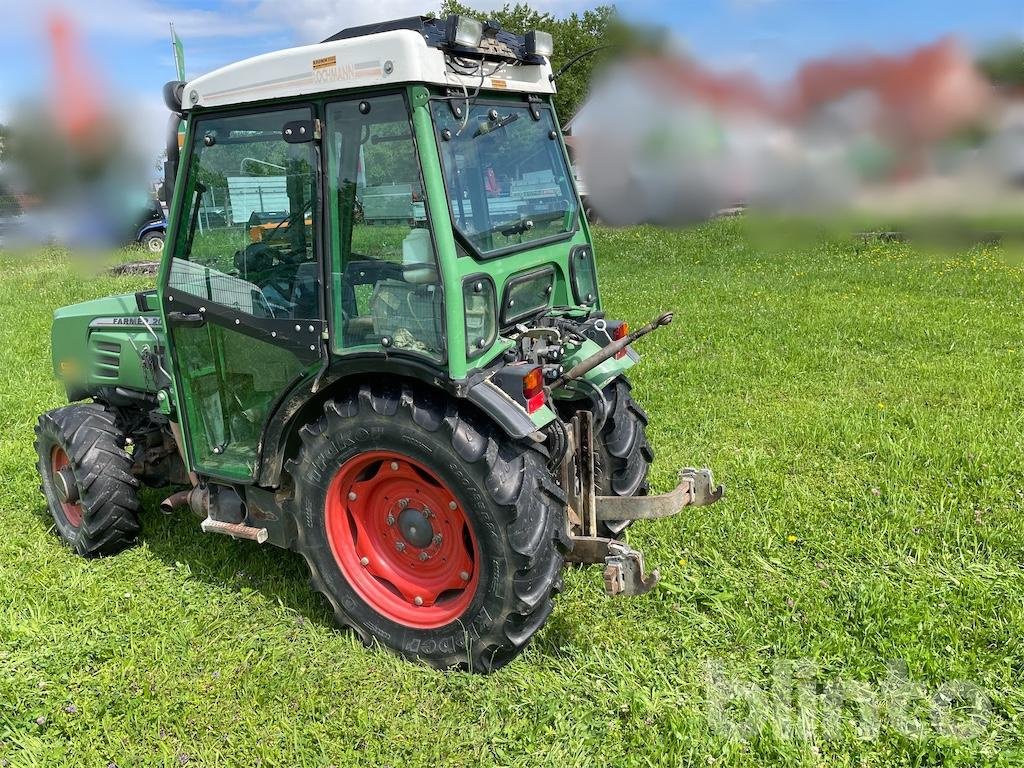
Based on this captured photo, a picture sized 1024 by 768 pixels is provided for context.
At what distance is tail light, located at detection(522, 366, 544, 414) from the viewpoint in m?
3.22

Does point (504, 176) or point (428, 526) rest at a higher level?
point (504, 176)

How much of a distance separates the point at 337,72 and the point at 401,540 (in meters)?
1.96

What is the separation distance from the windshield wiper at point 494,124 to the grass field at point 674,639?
185cm

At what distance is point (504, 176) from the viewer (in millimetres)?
3617

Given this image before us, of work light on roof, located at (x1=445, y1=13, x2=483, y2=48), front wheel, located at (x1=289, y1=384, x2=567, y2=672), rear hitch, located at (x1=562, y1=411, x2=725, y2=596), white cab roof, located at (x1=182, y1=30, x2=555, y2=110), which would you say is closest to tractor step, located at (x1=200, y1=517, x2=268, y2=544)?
front wheel, located at (x1=289, y1=384, x2=567, y2=672)

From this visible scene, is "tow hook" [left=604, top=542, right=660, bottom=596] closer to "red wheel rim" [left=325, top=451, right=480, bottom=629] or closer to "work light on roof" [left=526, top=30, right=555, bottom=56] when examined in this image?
"red wheel rim" [left=325, top=451, right=480, bottom=629]

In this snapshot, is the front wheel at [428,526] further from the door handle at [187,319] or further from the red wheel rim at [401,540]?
the door handle at [187,319]

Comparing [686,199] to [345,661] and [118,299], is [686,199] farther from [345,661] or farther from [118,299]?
[118,299]

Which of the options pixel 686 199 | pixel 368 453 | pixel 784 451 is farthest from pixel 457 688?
pixel 784 451

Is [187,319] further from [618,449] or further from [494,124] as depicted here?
[618,449]

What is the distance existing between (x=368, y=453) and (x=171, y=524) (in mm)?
2113

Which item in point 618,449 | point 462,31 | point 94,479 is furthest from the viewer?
point 94,479

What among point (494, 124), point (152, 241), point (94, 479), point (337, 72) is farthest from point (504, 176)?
point (152, 241)

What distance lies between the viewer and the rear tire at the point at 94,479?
4367mm
